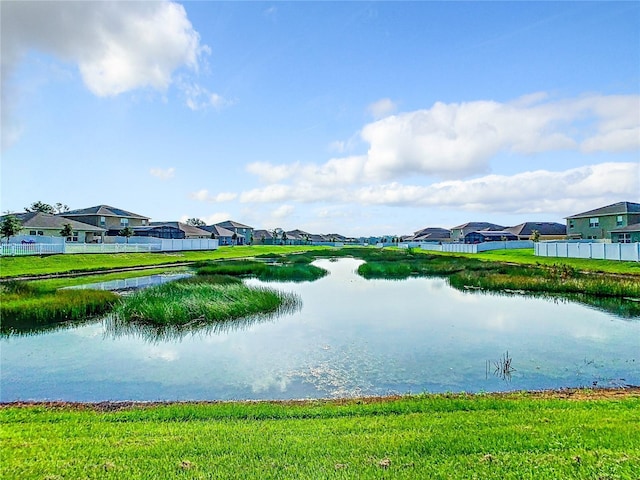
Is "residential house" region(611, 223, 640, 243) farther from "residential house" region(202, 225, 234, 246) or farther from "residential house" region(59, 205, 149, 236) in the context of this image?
"residential house" region(202, 225, 234, 246)

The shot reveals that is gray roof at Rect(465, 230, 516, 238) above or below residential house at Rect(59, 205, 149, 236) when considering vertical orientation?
below

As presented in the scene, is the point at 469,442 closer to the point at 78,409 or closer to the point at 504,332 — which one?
the point at 78,409

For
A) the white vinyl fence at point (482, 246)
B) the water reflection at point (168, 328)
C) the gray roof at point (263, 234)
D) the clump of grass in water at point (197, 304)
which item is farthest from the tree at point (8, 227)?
the gray roof at point (263, 234)

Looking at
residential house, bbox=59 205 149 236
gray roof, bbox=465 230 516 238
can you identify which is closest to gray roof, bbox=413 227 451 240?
gray roof, bbox=465 230 516 238

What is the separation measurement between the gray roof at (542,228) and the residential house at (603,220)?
16.1m

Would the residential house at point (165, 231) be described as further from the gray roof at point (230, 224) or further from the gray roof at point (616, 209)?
the gray roof at point (616, 209)

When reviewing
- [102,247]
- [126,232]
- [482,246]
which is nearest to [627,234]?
[482,246]

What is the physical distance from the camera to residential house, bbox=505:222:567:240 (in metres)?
79.6

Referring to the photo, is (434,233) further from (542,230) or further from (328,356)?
(328,356)

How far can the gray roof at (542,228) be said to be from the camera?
80.7 metres

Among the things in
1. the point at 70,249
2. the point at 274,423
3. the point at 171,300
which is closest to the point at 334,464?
the point at 274,423

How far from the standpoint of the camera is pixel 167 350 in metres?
11.9

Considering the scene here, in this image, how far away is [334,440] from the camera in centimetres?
545

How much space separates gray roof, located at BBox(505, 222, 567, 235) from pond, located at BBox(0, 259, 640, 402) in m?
70.9
